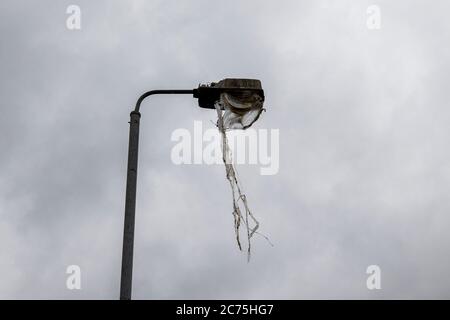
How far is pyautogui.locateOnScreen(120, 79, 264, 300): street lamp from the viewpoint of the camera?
10.5 meters

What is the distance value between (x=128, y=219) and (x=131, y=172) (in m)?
0.66

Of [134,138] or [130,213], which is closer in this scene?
[130,213]

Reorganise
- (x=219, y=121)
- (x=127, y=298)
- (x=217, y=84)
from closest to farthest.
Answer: (x=127, y=298)
(x=217, y=84)
(x=219, y=121)

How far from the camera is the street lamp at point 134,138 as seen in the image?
10.5 m

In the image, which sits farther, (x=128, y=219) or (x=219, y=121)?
(x=219, y=121)

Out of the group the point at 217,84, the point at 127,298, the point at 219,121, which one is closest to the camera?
the point at 127,298

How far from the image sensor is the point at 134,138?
37.0 feet

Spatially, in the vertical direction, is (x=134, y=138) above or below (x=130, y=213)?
above

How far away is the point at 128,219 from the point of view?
10.7m
